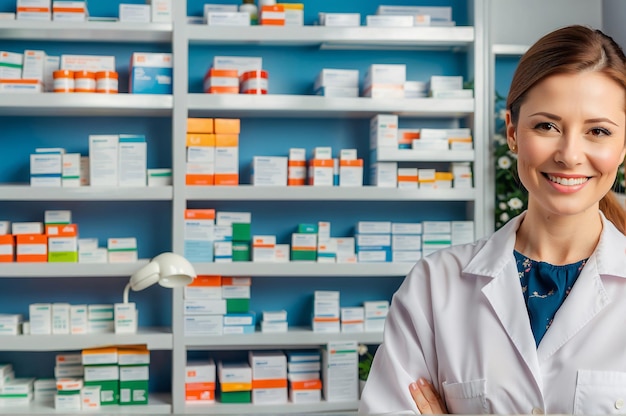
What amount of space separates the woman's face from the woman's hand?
355 millimetres

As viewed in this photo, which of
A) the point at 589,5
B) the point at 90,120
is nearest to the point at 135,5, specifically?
the point at 90,120

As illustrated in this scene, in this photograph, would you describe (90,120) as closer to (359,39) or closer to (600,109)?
(359,39)

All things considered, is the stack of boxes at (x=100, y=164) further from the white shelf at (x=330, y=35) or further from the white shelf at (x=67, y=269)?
the white shelf at (x=330, y=35)

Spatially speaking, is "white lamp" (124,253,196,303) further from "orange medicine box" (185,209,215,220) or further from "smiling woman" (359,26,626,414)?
"smiling woman" (359,26,626,414)

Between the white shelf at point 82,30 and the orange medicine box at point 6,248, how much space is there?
894 mm

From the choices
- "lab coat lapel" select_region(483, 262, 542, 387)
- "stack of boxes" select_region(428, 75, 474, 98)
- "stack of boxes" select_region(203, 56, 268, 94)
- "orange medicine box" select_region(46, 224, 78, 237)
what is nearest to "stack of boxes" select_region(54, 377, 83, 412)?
"orange medicine box" select_region(46, 224, 78, 237)

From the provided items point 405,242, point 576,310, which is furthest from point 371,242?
point 576,310

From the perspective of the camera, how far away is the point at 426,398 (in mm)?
1366

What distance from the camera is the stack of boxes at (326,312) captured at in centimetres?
374

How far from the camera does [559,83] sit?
1258mm

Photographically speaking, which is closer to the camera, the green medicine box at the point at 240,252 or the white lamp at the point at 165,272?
the white lamp at the point at 165,272

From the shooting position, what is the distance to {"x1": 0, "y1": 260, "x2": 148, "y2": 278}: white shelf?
358cm

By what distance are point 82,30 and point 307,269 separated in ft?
4.66

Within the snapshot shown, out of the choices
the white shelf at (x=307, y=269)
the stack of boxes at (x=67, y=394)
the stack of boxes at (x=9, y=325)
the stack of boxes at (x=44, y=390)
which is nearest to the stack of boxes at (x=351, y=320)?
the white shelf at (x=307, y=269)
